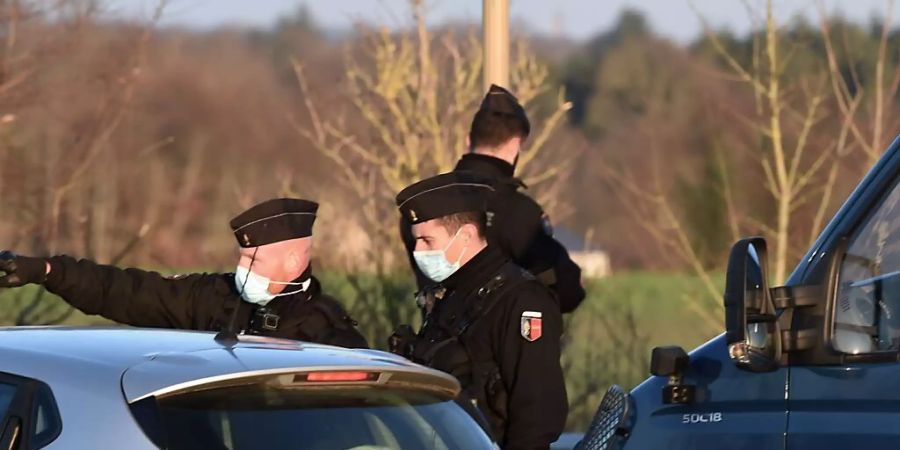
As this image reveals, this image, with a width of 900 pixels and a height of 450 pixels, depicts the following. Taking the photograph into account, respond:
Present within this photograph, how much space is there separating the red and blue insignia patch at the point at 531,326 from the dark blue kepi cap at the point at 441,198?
1.45 feet

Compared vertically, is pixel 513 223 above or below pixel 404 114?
below

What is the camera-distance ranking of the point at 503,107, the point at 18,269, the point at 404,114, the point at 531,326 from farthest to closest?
the point at 404,114
the point at 503,107
the point at 18,269
the point at 531,326

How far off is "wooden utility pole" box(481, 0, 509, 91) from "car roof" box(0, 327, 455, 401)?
3.61 metres

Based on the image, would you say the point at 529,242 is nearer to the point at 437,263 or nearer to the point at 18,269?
the point at 437,263

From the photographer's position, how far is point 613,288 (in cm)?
1277

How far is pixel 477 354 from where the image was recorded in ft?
17.0

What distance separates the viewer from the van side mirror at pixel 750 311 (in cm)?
402

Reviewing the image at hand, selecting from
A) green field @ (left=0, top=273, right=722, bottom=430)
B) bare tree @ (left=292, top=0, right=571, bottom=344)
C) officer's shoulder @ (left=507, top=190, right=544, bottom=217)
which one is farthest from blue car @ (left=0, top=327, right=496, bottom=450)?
bare tree @ (left=292, top=0, right=571, bottom=344)

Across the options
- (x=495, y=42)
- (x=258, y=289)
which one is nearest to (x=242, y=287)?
(x=258, y=289)

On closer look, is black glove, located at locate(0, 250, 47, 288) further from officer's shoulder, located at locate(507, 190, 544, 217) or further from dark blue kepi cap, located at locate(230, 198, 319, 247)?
officer's shoulder, located at locate(507, 190, 544, 217)

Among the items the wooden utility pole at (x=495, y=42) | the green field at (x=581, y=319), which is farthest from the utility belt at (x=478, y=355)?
the green field at (x=581, y=319)

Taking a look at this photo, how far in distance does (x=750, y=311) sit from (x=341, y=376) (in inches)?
40.8

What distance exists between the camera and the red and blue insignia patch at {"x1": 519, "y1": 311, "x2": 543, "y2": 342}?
5.10 metres

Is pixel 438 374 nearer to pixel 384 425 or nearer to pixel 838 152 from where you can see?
pixel 384 425
